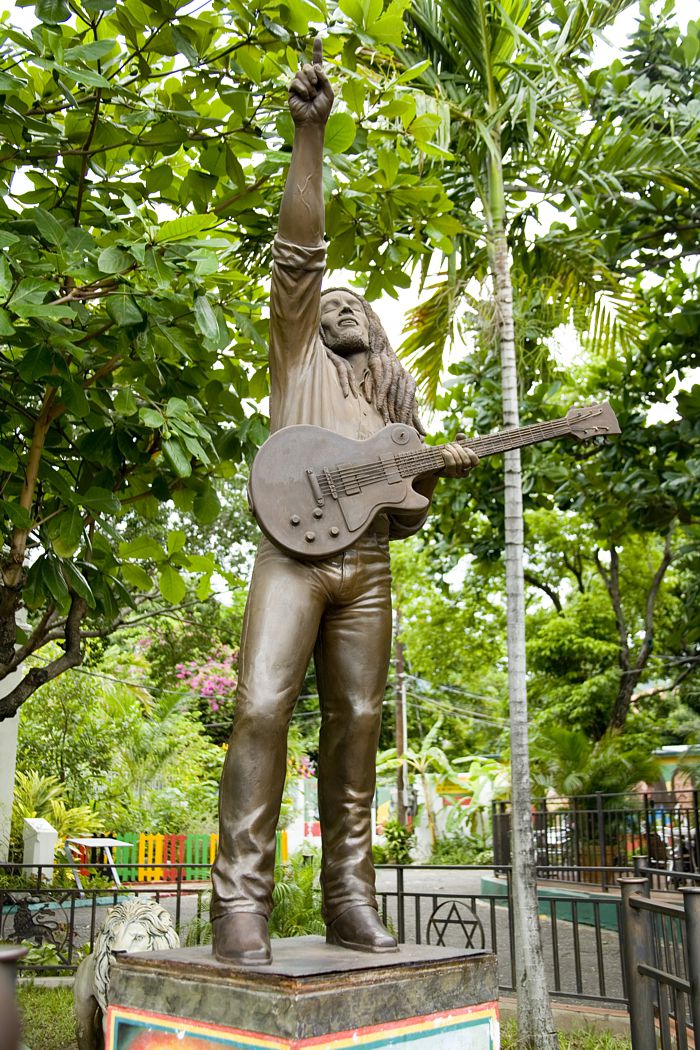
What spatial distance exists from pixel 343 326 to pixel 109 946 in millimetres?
3503

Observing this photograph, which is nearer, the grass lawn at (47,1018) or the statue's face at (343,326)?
the statue's face at (343,326)

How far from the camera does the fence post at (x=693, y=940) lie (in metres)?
3.54

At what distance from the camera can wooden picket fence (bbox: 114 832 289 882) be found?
1809cm

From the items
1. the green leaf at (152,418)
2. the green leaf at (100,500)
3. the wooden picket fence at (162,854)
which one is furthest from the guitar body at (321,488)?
the wooden picket fence at (162,854)

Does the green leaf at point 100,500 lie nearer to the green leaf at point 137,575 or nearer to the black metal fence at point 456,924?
the green leaf at point 137,575

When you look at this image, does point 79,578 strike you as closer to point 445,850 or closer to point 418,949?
point 418,949

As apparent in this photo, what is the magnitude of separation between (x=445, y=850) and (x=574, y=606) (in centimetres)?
613

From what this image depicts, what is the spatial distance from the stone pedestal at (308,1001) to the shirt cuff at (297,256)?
2.12m

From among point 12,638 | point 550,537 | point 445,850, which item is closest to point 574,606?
point 550,537

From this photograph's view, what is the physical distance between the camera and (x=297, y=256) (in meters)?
3.28

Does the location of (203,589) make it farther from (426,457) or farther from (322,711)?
(426,457)

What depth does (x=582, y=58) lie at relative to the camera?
27.6 ft

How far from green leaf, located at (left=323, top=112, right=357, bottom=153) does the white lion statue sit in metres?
3.89

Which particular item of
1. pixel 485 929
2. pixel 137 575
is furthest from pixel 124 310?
pixel 485 929
